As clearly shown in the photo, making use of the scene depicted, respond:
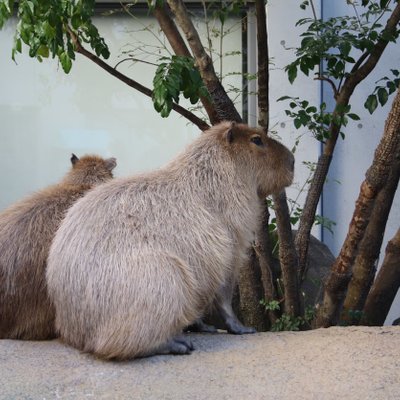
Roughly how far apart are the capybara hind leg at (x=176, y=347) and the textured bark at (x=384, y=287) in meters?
2.02

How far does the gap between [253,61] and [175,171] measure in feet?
12.0

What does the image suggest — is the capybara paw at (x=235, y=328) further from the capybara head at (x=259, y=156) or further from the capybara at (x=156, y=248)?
the capybara head at (x=259, y=156)

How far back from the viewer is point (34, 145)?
8000mm

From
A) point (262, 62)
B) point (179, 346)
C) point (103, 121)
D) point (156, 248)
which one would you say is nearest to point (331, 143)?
point (262, 62)

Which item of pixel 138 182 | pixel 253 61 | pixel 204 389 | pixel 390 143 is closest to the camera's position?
pixel 204 389

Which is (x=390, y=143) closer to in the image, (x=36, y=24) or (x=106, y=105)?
(x=36, y=24)

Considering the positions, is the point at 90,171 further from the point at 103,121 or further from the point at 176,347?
the point at 103,121

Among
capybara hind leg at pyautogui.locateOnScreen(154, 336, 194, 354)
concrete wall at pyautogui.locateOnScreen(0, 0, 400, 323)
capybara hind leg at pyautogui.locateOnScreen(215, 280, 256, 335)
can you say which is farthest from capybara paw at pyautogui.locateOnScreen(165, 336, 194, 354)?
concrete wall at pyautogui.locateOnScreen(0, 0, 400, 323)

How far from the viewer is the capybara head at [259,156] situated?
15.4 ft

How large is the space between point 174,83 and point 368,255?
1.96 metres

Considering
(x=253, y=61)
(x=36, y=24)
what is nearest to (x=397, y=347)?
(x=36, y=24)

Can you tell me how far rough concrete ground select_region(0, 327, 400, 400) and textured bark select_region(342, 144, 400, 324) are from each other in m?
1.06

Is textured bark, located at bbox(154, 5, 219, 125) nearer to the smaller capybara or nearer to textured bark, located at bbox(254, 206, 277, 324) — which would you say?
textured bark, located at bbox(254, 206, 277, 324)

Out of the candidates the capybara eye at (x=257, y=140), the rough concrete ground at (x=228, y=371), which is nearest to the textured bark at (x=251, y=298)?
the capybara eye at (x=257, y=140)
